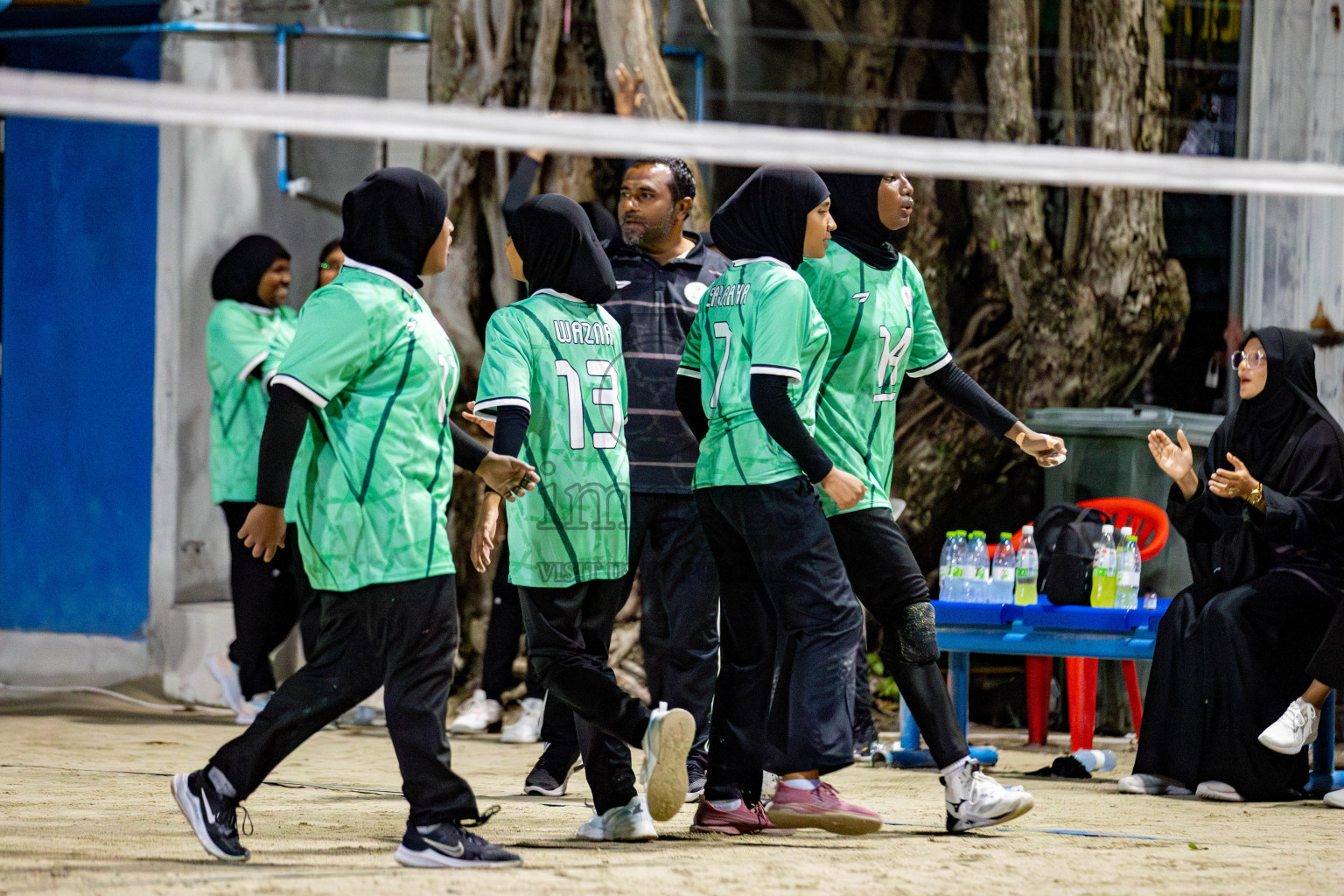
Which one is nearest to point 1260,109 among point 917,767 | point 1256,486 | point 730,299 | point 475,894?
point 1256,486

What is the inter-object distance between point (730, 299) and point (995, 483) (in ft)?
15.7

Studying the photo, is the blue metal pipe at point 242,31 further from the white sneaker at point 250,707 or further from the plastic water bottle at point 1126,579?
the plastic water bottle at point 1126,579

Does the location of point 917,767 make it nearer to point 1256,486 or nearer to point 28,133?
point 1256,486

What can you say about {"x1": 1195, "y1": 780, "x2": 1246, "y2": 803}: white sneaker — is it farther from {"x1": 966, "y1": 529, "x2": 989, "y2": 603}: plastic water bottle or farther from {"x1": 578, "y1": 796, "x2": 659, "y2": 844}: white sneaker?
{"x1": 578, "y1": 796, "x2": 659, "y2": 844}: white sneaker

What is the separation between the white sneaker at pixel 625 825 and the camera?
14.5 feet

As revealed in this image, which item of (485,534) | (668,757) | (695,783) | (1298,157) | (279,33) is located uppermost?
(279,33)

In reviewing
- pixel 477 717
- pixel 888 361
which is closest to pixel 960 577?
pixel 888 361

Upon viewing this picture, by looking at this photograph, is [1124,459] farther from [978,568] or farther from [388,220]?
[388,220]

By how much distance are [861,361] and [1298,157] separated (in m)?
4.30

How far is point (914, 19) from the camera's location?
30.9 feet

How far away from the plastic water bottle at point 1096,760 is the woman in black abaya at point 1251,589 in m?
0.42

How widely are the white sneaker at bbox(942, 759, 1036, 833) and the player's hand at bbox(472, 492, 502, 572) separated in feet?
4.56

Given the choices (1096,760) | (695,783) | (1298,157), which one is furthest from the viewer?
(1298,157)

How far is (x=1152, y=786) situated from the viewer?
598 centimetres
